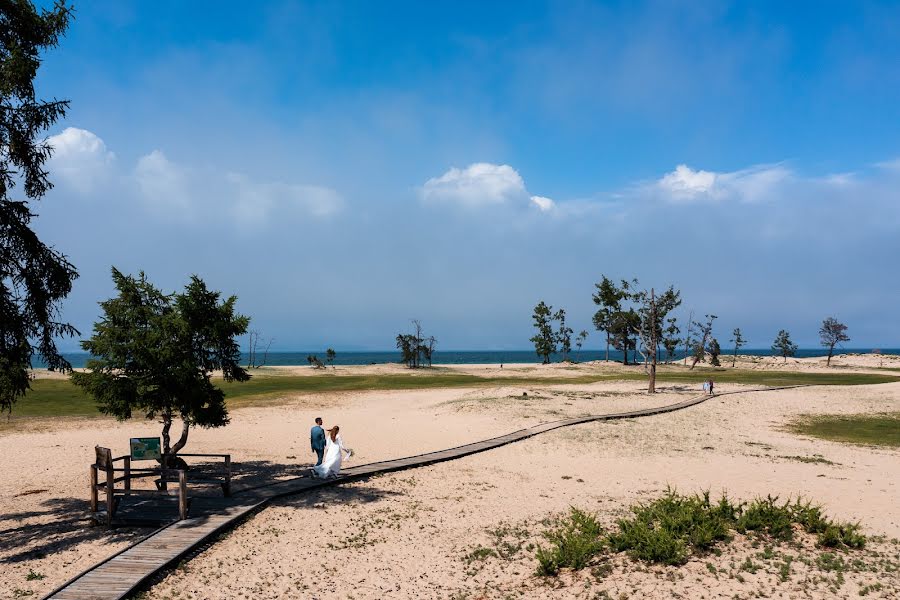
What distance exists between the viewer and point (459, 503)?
63.4 feet

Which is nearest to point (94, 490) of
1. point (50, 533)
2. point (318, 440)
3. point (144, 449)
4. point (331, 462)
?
point (50, 533)

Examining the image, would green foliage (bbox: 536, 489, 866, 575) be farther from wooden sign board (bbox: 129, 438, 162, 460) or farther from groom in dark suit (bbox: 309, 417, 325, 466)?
wooden sign board (bbox: 129, 438, 162, 460)

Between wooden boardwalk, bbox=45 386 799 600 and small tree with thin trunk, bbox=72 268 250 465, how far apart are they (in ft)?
11.8

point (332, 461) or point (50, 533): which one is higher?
point (332, 461)

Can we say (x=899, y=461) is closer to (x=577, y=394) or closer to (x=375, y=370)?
(x=577, y=394)

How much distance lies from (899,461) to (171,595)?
2816 centimetres

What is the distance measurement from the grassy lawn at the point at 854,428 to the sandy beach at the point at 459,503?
1.64 metres

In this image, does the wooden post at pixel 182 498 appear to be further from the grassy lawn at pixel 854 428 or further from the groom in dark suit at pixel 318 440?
the grassy lawn at pixel 854 428

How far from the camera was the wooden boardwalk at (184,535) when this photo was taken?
11.9 metres

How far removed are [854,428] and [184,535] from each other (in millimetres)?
38159

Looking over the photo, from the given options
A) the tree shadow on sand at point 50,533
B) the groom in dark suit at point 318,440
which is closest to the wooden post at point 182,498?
the tree shadow on sand at point 50,533

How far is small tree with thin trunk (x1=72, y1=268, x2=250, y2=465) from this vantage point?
1941 centimetres

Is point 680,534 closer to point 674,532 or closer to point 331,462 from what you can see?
point 674,532

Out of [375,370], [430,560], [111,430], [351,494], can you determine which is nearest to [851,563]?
[430,560]
